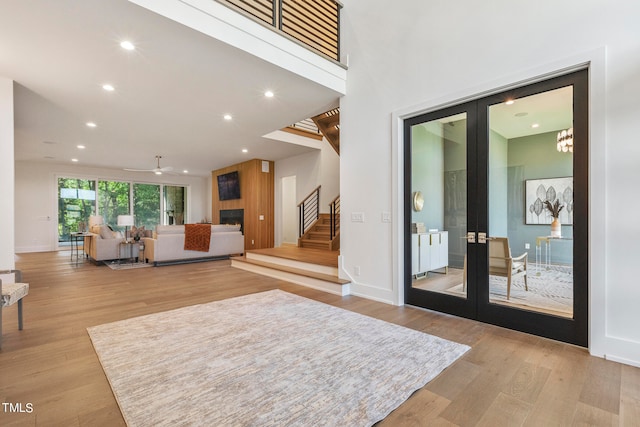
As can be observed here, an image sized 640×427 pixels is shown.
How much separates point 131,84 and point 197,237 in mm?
4067

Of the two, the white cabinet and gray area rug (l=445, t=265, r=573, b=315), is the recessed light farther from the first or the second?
gray area rug (l=445, t=265, r=573, b=315)

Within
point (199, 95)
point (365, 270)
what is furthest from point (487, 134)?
point (199, 95)

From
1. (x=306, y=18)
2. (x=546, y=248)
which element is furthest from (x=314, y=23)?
(x=546, y=248)

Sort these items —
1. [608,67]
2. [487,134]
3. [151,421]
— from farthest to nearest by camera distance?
[487,134] → [608,67] → [151,421]

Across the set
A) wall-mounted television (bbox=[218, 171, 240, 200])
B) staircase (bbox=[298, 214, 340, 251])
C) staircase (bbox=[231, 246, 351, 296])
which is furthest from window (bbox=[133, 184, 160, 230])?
staircase (bbox=[298, 214, 340, 251])

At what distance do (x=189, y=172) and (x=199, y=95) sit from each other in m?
8.15

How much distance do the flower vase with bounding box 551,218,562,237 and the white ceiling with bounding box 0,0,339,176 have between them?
326cm

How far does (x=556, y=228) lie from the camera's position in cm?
272

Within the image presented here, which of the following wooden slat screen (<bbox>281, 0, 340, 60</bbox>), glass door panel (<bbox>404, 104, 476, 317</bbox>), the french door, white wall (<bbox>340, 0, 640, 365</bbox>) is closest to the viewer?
white wall (<bbox>340, 0, 640, 365</bbox>)

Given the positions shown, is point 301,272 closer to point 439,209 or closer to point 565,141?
point 439,209

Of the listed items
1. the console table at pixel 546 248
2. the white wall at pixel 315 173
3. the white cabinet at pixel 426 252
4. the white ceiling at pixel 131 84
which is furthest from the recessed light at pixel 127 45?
the white wall at pixel 315 173

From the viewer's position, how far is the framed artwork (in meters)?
2.62

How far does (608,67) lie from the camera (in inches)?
91.3

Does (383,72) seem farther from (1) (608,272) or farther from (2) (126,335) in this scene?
(2) (126,335)
